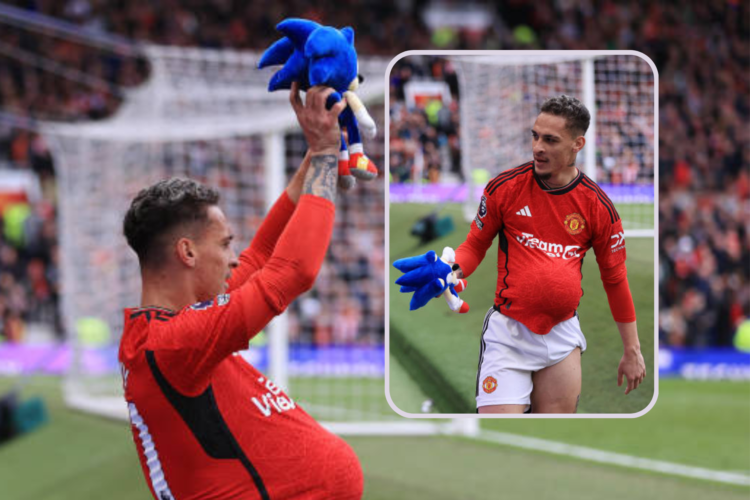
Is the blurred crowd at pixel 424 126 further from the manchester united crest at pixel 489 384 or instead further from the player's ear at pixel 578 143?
the manchester united crest at pixel 489 384

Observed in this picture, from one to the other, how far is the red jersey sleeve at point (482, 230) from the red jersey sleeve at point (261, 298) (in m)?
0.39

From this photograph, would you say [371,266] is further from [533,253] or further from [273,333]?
[533,253]

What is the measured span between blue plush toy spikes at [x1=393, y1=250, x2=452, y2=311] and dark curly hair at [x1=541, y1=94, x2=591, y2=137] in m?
0.49

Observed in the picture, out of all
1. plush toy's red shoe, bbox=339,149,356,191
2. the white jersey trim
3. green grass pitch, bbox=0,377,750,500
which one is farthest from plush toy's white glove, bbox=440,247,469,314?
green grass pitch, bbox=0,377,750,500

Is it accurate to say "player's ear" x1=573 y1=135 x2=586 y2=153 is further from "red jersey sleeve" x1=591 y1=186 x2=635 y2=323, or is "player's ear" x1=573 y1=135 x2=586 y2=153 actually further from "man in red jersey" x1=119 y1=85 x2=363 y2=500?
"man in red jersey" x1=119 y1=85 x2=363 y2=500

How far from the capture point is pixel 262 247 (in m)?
2.61

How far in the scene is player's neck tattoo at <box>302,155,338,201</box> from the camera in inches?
76.7

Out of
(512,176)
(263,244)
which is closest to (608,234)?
(512,176)

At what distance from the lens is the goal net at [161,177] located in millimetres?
8883

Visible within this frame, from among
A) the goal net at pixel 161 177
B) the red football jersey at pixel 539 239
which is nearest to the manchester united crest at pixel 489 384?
the red football jersey at pixel 539 239

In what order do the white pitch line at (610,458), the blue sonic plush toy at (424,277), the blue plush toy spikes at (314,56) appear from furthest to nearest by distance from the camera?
the white pitch line at (610,458) < the blue sonic plush toy at (424,277) < the blue plush toy spikes at (314,56)

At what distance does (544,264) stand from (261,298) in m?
0.72

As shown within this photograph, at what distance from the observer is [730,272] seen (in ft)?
46.4

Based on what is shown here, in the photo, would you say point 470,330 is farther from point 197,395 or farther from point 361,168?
point 197,395
